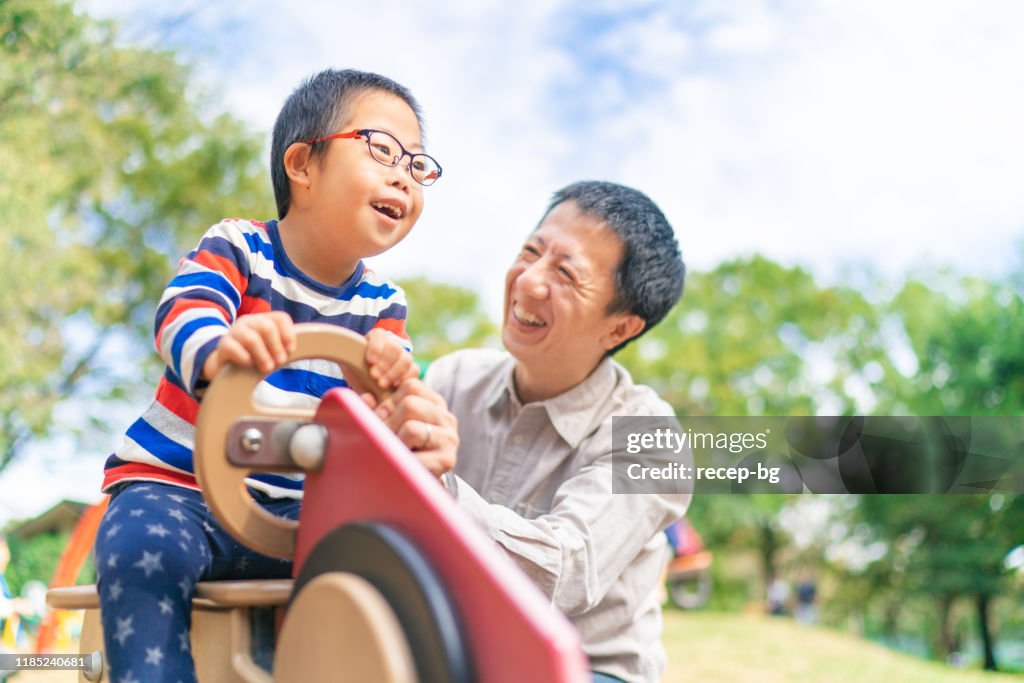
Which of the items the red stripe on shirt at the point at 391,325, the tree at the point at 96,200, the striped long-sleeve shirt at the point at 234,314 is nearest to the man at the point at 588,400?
the red stripe on shirt at the point at 391,325

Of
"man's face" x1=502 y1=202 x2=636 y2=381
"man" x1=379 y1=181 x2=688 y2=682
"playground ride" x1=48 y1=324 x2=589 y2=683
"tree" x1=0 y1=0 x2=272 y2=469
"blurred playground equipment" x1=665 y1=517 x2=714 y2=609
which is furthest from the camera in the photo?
"blurred playground equipment" x1=665 y1=517 x2=714 y2=609

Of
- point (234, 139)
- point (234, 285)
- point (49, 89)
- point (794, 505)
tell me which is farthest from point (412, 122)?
point (794, 505)

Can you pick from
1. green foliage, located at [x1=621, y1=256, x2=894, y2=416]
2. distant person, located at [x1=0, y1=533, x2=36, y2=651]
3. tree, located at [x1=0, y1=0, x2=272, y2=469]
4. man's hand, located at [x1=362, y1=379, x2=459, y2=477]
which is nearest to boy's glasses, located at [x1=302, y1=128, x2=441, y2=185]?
man's hand, located at [x1=362, y1=379, x2=459, y2=477]

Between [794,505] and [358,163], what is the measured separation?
25161 mm

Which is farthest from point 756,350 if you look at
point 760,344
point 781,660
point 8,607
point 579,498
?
point 579,498

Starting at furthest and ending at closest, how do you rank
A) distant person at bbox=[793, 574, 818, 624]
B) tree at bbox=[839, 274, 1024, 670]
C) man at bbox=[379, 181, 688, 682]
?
distant person at bbox=[793, 574, 818, 624]
tree at bbox=[839, 274, 1024, 670]
man at bbox=[379, 181, 688, 682]

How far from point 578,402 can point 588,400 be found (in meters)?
0.03

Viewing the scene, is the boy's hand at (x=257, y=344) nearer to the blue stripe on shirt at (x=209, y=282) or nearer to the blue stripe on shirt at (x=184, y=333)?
the blue stripe on shirt at (x=184, y=333)

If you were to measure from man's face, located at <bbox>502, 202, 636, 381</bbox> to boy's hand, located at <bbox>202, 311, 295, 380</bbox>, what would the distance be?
1.26 m

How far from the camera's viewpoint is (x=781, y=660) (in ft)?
30.0

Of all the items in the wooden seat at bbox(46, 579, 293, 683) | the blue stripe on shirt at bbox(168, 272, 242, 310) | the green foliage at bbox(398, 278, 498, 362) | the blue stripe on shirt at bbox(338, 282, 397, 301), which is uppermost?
the green foliage at bbox(398, 278, 498, 362)

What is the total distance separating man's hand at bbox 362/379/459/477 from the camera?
1.49 meters

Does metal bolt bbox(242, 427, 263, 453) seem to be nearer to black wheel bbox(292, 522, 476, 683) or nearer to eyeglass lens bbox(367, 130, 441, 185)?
black wheel bbox(292, 522, 476, 683)

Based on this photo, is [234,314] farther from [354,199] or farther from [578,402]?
[578,402]
